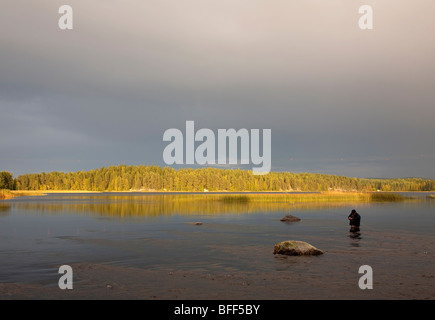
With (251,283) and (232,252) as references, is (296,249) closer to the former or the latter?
(232,252)

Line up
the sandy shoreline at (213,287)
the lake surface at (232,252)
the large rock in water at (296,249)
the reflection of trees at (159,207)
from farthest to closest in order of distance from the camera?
the reflection of trees at (159,207) < the large rock in water at (296,249) < the lake surface at (232,252) < the sandy shoreline at (213,287)

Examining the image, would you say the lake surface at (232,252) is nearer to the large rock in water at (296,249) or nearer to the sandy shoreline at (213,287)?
the sandy shoreline at (213,287)

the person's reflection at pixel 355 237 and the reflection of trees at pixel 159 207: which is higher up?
the person's reflection at pixel 355 237

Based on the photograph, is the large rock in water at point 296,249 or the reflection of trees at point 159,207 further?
the reflection of trees at point 159,207

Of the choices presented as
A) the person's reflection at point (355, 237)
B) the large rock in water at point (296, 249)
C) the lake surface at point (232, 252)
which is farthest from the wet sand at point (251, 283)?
the person's reflection at point (355, 237)

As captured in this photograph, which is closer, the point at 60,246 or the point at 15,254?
the point at 15,254

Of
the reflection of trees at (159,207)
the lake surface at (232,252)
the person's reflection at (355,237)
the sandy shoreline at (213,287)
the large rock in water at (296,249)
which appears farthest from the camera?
the reflection of trees at (159,207)

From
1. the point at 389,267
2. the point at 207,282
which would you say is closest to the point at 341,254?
the point at 389,267

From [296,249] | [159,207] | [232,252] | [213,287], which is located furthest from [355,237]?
[159,207]

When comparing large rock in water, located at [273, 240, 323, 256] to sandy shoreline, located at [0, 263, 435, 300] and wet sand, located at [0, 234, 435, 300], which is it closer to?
wet sand, located at [0, 234, 435, 300]

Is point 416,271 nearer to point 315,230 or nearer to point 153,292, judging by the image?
point 153,292
